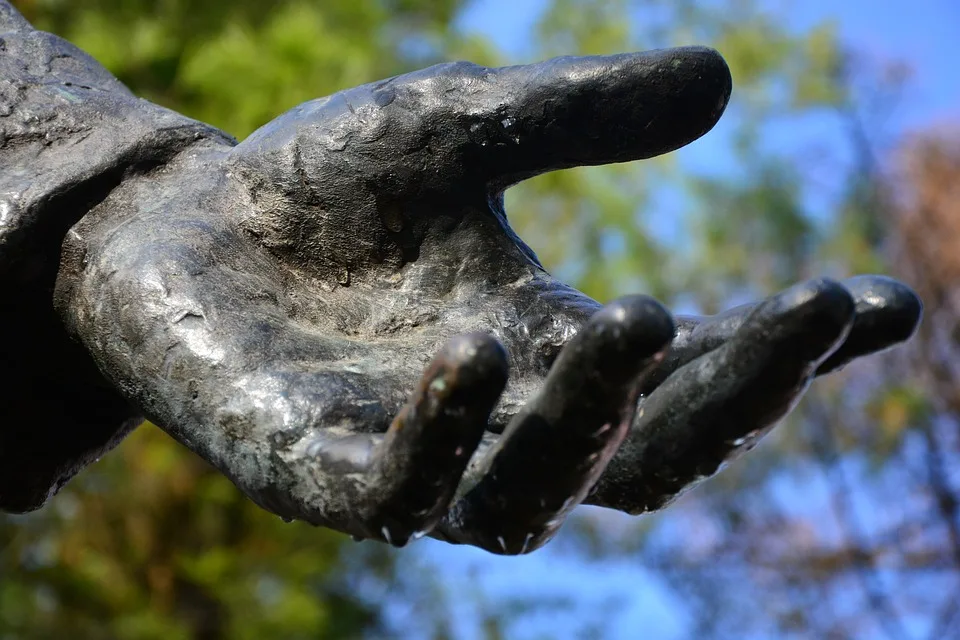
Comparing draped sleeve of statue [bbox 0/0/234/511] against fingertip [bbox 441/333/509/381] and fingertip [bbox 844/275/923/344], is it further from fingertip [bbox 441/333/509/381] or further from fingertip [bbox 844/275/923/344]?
fingertip [bbox 844/275/923/344]

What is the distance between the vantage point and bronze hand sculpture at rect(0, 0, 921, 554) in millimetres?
1132

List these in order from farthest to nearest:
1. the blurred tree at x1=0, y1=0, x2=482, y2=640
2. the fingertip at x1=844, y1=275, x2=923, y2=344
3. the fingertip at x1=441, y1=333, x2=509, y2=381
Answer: the blurred tree at x1=0, y1=0, x2=482, y2=640, the fingertip at x1=844, y1=275, x2=923, y2=344, the fingertip at x1=441, y1=333, x2=509, y2=381

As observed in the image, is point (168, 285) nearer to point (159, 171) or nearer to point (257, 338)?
point (257, 338)

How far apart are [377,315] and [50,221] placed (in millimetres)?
481

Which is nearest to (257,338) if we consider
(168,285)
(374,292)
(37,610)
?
(168,285)

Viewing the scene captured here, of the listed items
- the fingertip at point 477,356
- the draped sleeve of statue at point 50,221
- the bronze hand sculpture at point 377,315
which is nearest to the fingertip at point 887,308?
the bronze hand sculpture at point 377,315

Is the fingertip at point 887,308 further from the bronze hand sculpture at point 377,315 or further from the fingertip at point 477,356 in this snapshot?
the fingertip at point 477,356

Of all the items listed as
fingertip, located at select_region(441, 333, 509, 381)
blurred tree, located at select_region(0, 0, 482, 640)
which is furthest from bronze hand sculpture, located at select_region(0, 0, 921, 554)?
blurred tree, located at select_region(0, 0, 482, 640)

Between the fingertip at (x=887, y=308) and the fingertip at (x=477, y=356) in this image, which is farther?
the fingertip at (x=887, y=308)

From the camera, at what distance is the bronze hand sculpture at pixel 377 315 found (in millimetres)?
1132

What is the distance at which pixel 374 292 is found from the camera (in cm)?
171

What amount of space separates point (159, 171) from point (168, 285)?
0.36 m

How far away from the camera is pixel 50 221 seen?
67.6 inches

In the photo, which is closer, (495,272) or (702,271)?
(495,272)
